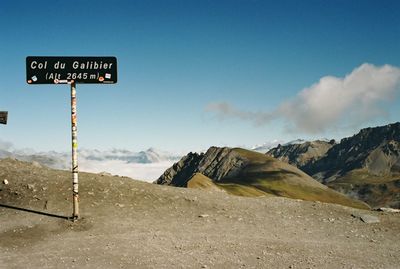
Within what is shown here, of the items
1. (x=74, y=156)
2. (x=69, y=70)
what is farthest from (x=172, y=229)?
(x=69, y=70)

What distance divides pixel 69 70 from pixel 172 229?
9186mm

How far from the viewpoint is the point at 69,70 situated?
21.0m

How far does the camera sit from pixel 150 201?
24266 mm

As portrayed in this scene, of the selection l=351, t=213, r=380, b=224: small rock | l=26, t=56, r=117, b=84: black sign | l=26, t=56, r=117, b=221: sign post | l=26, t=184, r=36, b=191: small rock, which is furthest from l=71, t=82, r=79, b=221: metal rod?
l=351, t=213, r=380, b=224: small rock

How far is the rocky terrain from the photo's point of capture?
614 inches

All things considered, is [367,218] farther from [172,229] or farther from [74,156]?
[74,156]

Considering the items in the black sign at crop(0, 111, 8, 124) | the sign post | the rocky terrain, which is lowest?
the rocky terrain

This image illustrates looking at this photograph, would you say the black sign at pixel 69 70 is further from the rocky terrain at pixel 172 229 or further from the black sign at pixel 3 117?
the rocky terrain at pixel 172 229

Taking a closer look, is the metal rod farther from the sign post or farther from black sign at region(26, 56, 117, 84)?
black sign at region(26, 56, 117, 84)

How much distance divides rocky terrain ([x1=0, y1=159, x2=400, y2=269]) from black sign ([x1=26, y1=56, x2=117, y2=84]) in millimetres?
6757

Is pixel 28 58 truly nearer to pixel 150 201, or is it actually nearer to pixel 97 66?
pixel 97 66

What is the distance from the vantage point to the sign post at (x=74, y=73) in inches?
820

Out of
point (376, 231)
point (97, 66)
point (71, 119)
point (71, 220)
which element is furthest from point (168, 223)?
point (376, 231)

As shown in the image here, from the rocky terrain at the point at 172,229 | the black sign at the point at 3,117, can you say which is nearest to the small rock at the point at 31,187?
the rocky terrain at the point at 172,229
